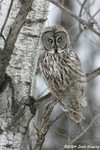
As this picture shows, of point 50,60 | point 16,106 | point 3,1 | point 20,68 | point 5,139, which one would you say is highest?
point 3,1

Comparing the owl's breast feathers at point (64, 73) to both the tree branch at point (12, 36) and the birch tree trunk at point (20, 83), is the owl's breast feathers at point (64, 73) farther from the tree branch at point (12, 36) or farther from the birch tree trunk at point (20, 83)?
the tree branch at point (12, 36)

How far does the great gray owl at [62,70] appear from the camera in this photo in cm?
405

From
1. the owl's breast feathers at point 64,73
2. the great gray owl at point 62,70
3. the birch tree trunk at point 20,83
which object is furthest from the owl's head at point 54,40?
the birch tree trunk at point 20,83

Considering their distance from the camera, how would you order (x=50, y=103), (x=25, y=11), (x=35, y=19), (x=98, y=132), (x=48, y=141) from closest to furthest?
1. (x=25, y=11)
2. (x=50, y=103)
3. (x=35, y=19)
4. (x=48, y=141)
5. (x=98, y=132)

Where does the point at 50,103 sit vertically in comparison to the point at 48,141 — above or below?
below

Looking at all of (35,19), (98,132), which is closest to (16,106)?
(35,19)

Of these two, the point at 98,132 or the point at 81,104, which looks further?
the point at 98,132

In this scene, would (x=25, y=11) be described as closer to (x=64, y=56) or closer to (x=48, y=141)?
(x=64, y=56)

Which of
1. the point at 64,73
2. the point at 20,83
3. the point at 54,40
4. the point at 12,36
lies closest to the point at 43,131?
the point at 20,83

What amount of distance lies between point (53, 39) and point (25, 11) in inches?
45.8

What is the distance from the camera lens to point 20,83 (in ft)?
11.9

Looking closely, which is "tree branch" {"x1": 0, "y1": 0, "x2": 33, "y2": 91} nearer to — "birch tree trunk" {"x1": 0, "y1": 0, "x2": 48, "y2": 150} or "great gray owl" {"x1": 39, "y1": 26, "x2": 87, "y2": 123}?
"birch tree trunk" {"x1": 0, "y1": 0, "x2": 48, "y2": 150}

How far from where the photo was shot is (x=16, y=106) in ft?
11.7

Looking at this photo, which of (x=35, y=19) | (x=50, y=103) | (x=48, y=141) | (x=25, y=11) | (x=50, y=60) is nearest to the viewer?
(x=25, y=11)
